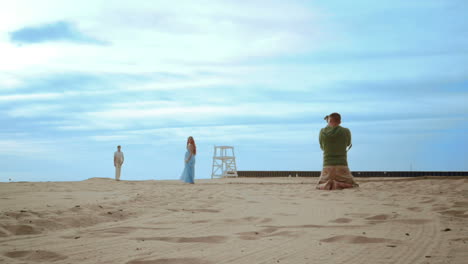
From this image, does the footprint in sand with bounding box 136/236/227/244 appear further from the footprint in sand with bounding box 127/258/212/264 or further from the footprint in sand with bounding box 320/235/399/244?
the footprint in sand with bounding box 320/235/399/244

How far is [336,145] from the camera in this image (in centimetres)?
→ 1170

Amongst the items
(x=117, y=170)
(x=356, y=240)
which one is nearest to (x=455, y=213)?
(x=356, y=240)

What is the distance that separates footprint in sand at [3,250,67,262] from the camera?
11.7ft

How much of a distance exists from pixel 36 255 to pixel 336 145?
30.4 feet

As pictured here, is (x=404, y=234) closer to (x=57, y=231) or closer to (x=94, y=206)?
(x=57, y=231)

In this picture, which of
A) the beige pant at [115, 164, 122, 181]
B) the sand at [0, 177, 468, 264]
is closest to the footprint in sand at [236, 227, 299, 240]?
the sand at [0, 177, 468, 264]

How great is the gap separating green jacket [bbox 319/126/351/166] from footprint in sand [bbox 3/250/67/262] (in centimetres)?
915

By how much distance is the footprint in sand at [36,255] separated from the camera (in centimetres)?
355

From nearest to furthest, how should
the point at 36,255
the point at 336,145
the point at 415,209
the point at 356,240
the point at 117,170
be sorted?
the point at 36,255, the point at 356,240, the point at 415,209, the point at 336,145, the point at 117,170

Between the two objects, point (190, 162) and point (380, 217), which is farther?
point (190, 162)

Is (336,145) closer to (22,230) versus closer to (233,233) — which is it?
(233,233)

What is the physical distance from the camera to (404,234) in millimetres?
4516

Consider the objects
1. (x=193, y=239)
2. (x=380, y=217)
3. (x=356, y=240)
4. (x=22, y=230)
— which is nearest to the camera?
(x=356, y=240)

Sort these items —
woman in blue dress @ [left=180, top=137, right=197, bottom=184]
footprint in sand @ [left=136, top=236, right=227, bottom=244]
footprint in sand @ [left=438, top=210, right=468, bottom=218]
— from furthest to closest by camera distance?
woman in blue dress @ [left=180, top=137, right=197, bottom=184] < footprint in sand @ [left=438, top=210, right=468, bottom=218] < footprint in sand @ [left=136, top=236, right=227, bottom=244]
